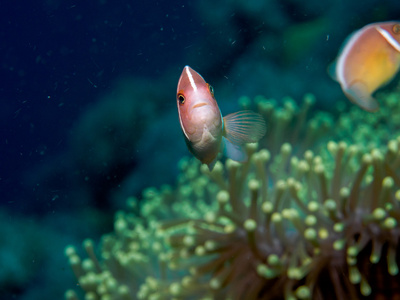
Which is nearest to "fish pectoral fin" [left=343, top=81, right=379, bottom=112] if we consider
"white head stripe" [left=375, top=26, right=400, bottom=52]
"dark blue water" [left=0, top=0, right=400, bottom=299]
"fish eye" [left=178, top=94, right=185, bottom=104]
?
"white head stripe" [left=375, top=26, right=400, bottom=52]

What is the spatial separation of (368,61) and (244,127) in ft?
3.32

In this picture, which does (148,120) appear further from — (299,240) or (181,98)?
(181,98)

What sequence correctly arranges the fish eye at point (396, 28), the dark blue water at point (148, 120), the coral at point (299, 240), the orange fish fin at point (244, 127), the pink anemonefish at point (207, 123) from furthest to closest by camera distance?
1. the dark blue water at point (148, 120)
2. the fish eye at point (396, 28)
3. the coral at point (299, 240)
4. the orange fish fin at point (244, 127)
5. the pink anemonefish at point (207, 123)

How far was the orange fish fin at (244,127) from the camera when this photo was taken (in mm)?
1072

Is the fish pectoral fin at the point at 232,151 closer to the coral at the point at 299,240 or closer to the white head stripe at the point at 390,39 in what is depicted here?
the coral at the point at 299,240

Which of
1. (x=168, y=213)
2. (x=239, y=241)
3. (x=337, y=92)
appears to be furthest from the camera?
(x=337, y=92)

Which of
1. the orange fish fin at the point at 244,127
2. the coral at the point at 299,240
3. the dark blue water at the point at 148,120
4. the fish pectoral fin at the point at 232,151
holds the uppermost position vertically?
the orange fish fin at the point at 244,127

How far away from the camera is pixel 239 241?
1.44 metres

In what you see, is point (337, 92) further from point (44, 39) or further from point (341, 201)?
point (44, 39)

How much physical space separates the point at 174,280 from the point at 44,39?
29.3 feet

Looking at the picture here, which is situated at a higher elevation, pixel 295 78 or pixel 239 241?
pixel 239 241

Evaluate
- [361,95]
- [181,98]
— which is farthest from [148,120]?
[181,98]

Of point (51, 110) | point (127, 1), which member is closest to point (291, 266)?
point (51, 110)

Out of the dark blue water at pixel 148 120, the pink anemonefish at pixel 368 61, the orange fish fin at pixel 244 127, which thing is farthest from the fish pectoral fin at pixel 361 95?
the dark blue water at pixel 148 120
